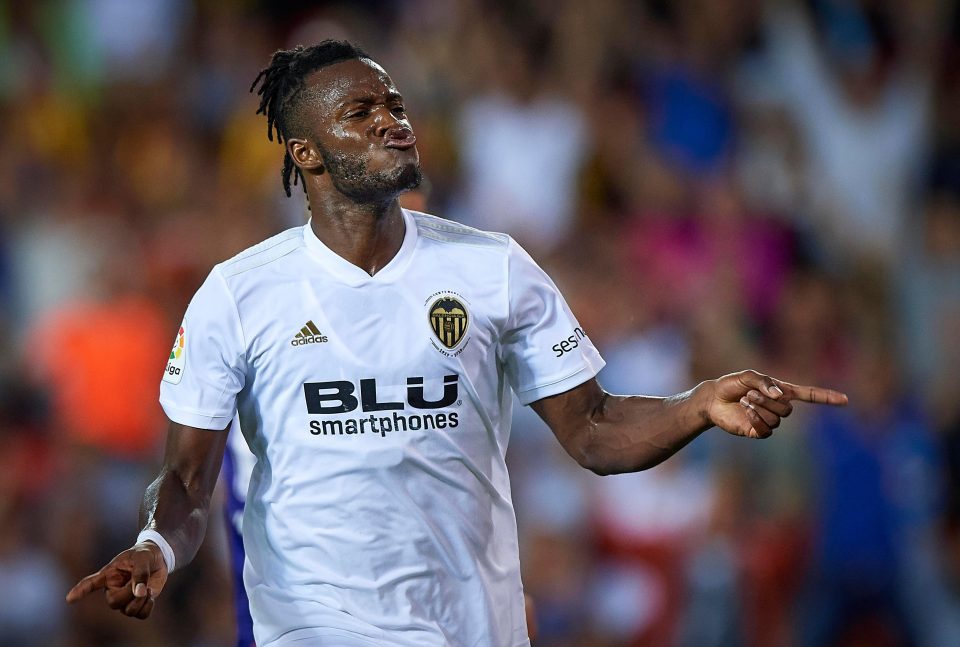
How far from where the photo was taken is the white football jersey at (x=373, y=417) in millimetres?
3656

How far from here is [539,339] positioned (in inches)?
153

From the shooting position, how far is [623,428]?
3.81 m

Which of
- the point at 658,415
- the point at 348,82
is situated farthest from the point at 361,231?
the point at 658,415

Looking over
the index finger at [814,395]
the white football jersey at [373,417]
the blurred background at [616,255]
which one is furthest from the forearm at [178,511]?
the blurred background at [616,255]

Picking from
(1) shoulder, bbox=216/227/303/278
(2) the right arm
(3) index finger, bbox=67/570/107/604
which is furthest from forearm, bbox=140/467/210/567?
(1) shoulder, bbox=216/227/303/278

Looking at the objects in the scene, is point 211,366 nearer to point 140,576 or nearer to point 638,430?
point 140,576

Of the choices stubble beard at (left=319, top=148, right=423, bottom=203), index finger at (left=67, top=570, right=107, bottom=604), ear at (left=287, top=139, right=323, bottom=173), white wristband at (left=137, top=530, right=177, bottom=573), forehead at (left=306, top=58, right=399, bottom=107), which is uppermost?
forehead at (left=306, top=58, right=399, bottom=107)

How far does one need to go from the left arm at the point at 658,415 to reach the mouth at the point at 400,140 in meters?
0.80

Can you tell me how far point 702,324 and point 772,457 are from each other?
2.66ft

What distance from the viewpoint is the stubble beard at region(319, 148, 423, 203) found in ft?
12.3

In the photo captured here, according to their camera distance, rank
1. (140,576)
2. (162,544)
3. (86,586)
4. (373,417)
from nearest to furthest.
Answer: (86,586)
(140,576)
(162,544)
(373,417)

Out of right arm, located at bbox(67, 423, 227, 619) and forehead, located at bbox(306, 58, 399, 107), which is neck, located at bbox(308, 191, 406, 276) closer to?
forehead, located at bbox(306, 58, 399, 107)

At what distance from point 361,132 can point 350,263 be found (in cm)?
36

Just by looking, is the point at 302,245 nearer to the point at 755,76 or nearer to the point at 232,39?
the point at 755,76
